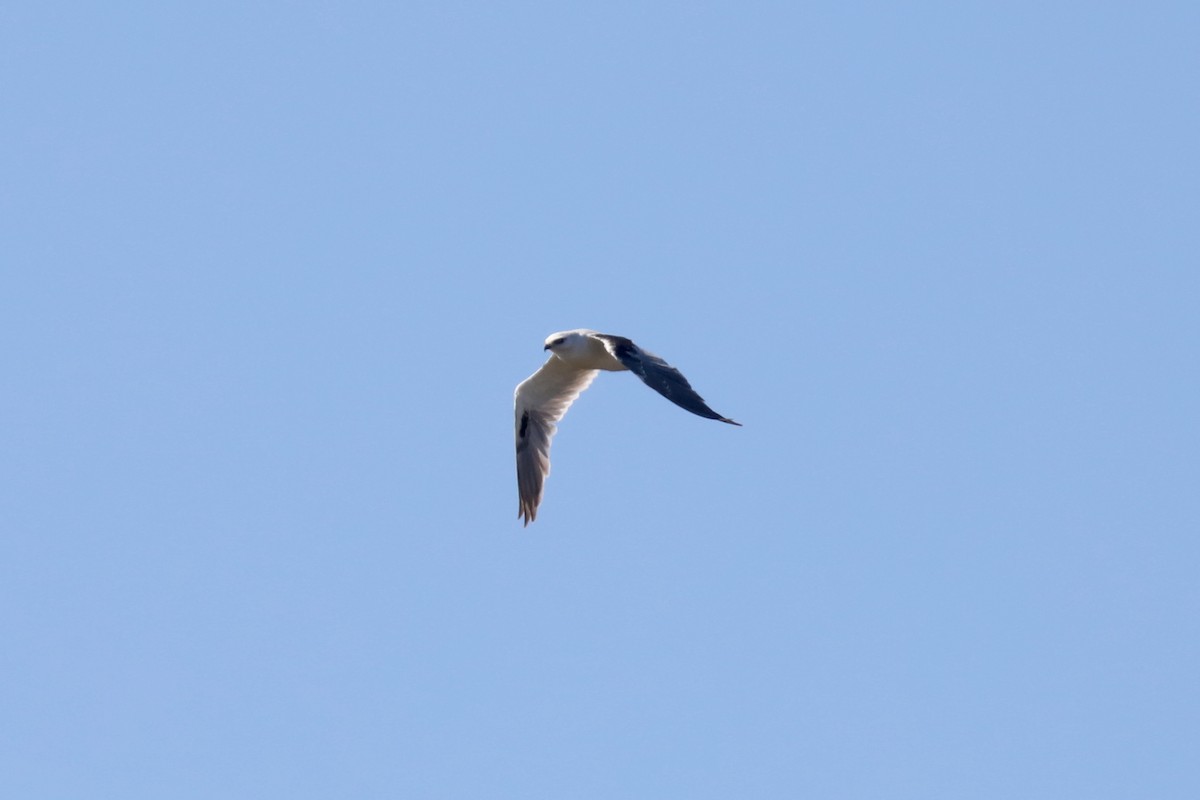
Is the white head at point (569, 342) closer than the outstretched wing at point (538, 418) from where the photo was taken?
Yes

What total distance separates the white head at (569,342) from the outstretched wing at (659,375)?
1.38 metres

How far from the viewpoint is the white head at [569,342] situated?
69.8 ft

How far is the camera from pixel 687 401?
688 inches

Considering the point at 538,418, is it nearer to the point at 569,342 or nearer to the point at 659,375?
the point at 569,342

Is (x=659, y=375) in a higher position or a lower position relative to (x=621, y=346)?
lower

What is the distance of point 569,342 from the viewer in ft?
70.0

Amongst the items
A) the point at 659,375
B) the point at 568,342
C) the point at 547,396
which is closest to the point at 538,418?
the point at 547,396

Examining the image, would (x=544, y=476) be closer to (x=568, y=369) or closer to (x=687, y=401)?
(x=568, y=369)

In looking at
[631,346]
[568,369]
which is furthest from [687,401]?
[568,369]

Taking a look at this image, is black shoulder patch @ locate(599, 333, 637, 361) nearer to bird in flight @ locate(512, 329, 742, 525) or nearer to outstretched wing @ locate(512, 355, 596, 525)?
bird in flight @ locate(512, 329, 742, 525)

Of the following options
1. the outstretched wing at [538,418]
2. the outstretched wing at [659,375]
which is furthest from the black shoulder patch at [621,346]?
the outstretched wing at [538,418]

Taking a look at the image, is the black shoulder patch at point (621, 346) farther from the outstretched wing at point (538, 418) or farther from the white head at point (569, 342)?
the outstretched wing at point (538, 418)

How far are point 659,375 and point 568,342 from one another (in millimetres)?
3258

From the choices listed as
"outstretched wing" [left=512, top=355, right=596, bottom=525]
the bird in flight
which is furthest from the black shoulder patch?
"outstretched wing" [left=512, top=355, right=596, bottom=525]
